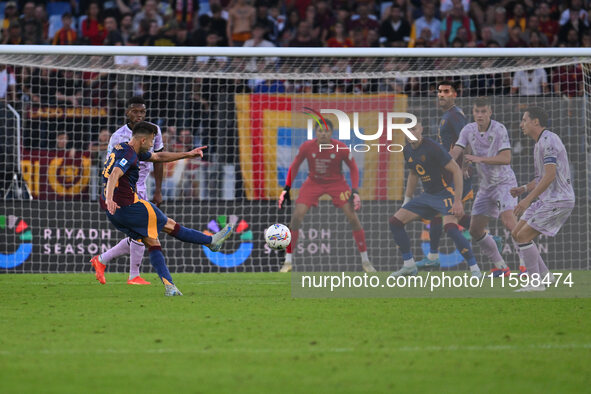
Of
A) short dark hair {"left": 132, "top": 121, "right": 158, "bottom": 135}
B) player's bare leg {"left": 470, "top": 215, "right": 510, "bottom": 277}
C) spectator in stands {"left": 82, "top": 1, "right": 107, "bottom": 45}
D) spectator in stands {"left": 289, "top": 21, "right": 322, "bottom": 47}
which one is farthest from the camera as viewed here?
spectator in stands {"left": 82, "top": 1, "right": 107, "bottom": 45}

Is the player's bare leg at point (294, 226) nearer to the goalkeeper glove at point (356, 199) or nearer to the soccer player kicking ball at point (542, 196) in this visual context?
the goalkeeper glove at point (356, 199)

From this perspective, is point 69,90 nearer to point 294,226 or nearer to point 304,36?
point 294,226

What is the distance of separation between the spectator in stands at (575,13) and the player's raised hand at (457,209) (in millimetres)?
10034

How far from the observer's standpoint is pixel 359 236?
10031 mm

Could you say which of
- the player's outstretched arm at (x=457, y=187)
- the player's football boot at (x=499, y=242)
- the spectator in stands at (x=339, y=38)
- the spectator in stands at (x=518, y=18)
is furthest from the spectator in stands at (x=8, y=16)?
the player's outstretched arm at (x=457, y=187)

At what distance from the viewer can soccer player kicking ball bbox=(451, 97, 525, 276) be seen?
8.73 m

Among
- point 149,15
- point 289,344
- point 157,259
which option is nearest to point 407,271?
point 157,259

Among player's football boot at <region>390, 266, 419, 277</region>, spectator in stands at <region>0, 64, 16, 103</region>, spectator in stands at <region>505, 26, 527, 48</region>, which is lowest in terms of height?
player's football boot at <region>390, 266, 419, 277</region>

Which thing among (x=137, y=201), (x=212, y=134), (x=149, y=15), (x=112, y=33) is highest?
(x=149, y=15)

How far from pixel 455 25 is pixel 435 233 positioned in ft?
29.1

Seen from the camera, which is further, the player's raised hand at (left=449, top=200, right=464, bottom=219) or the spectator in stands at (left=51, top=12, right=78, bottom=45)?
the spectator in stands at (left=51, top=12, right=78, bottom=45)

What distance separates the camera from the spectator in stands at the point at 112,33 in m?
16.4

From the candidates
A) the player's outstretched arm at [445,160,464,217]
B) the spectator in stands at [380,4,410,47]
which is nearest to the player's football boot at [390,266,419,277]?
the player's outstretched arm at [445,160,464,217]

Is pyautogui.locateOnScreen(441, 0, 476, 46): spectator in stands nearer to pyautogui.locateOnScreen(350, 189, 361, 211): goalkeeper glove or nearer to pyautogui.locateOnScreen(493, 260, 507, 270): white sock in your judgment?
pyautogui.locateOnScreen(350, 189, 361, 211): goalkeeper glove
